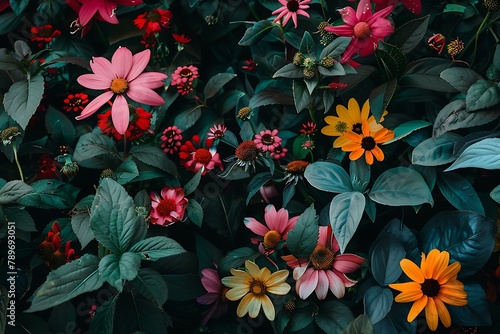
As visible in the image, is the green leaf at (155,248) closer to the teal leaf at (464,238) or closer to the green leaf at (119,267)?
the green leaf at (119,267)

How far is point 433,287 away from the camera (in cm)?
99

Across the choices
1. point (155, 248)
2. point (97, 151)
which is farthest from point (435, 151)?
point (97, 151)

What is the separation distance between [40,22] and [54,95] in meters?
0.18

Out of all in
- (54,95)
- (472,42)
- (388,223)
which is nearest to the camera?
(388,223)

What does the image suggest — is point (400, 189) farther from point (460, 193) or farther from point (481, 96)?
point (481, 96)

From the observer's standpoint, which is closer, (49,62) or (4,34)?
(49,62)

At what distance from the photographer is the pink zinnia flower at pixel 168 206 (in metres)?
1.10

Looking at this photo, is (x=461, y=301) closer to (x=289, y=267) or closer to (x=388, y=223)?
(x=388, y=223)

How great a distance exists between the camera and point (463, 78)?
3.53 ft

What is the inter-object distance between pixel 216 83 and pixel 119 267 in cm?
50

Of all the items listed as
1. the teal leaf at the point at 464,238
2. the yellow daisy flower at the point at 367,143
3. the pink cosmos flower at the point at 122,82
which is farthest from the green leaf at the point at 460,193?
the pink cosmos flower at the point at 122,82

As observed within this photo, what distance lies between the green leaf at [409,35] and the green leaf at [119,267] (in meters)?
0.65

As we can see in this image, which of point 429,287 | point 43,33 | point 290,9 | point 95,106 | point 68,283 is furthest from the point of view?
point 43,33

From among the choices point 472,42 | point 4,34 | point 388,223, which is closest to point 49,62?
point 4,34
